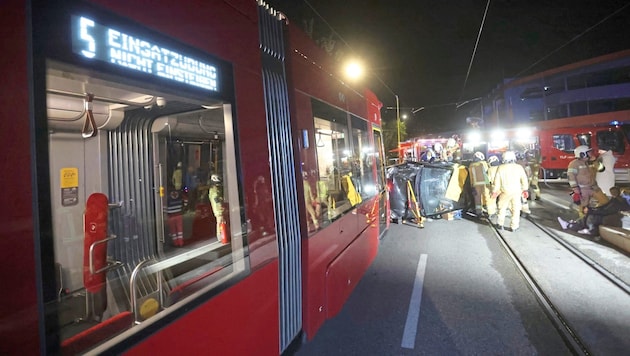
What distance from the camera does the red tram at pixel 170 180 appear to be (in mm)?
1075

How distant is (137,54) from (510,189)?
8401mm

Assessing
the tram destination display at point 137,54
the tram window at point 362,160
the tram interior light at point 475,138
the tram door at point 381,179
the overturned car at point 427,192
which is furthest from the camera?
the tram interior light at point 475,138

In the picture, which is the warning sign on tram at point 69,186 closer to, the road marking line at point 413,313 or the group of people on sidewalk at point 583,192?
the road marking line at point 413,313

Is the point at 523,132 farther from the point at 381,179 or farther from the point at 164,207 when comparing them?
the point at 164,207

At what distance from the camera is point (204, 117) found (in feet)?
10.3

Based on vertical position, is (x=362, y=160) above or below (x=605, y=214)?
above

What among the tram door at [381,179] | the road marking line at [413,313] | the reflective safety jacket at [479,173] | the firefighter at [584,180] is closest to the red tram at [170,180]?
the road marking line at [413,313]

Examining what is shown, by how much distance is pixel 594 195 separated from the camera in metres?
7.35

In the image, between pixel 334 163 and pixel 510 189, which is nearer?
pixel 334 163

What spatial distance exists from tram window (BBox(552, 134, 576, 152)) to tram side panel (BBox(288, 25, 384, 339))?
19004 millimetres

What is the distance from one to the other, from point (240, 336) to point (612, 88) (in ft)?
139

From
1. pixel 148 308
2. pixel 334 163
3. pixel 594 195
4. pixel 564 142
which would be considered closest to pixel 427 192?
pixel 594 195

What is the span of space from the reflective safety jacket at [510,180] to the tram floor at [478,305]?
1561mm

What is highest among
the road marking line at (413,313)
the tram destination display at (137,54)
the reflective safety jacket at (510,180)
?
the tram destination display at (137,54)
